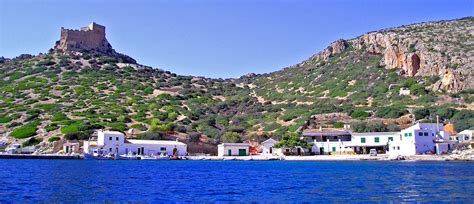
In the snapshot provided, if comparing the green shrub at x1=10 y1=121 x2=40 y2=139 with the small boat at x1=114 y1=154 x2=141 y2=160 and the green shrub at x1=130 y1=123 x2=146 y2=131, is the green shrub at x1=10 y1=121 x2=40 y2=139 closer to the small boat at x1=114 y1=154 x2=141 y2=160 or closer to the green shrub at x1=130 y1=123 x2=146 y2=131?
the green shrub at x1=130 y1=123 x2=146 y2=131

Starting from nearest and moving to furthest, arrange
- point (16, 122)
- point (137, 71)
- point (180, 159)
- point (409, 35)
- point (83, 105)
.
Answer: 1. point (180, 159)
2. point (16, 122)
3. point (83, 105)
4. point (409, 35)
5. point (137, 71)

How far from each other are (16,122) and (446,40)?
69574 mm

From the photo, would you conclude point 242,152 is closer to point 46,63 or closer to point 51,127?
point 51,127

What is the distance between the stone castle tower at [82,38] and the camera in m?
122

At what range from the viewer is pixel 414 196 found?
64.7 ft

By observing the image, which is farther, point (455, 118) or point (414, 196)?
point (455, 118)

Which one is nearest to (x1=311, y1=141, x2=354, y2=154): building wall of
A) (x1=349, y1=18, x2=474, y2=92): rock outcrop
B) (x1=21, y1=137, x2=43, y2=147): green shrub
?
(x1=349, y1=18, x2=474, y2=92): rock outcrop

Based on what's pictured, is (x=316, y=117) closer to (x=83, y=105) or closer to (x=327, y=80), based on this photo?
(x=327, y=80)

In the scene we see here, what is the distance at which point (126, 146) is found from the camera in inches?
2496

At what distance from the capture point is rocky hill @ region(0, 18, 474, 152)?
2739 inches

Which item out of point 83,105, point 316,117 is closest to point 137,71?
point 83,105

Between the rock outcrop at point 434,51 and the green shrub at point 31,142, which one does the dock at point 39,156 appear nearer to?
the green shrub at point 31,142

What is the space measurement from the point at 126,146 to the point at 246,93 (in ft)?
155

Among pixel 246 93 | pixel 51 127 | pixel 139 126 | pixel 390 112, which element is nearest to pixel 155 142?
pixel 139 126
